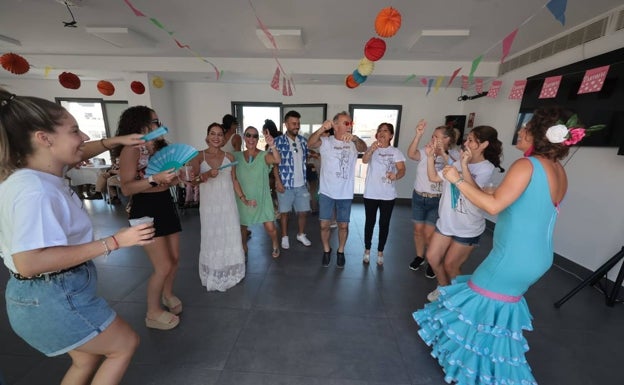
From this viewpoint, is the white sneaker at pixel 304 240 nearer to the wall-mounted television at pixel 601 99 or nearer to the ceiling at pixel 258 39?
the ceiling at pixel 258 39

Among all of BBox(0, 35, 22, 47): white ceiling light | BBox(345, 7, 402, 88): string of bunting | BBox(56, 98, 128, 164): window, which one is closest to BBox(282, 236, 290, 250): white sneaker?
BBox(345, 7, 402, 88): string of bunting

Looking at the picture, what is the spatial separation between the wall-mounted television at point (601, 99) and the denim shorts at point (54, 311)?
3.75 m

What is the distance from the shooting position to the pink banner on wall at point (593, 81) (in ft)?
8.74

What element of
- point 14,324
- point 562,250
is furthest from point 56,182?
point 562,250

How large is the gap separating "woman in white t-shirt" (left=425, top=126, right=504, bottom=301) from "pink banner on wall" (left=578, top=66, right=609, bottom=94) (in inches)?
66.2

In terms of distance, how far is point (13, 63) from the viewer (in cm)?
341

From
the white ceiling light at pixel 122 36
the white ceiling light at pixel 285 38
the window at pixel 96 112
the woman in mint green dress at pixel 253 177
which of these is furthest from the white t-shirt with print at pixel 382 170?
the window at pixel 96 112

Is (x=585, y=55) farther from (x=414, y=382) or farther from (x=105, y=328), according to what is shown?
(x=105, y=328)

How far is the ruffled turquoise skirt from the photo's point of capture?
1486 mm

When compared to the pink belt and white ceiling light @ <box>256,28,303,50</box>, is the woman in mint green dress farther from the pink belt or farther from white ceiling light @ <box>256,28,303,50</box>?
the pink belt

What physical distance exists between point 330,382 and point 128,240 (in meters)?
1.49

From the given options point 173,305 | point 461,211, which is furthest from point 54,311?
point 461,211

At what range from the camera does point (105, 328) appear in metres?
1.09

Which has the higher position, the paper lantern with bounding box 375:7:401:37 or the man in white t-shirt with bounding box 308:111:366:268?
the paper lantern with bounding box 375:7:401:37
